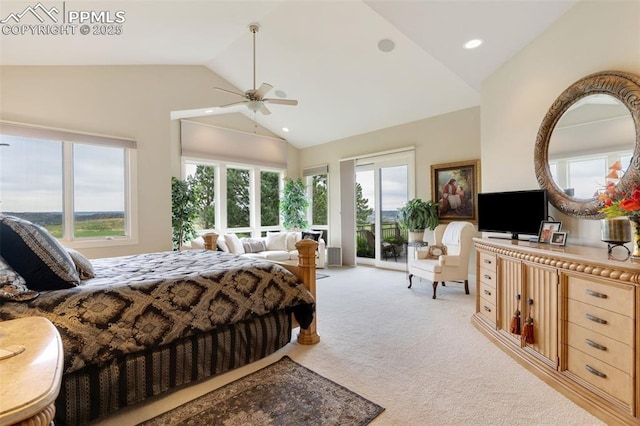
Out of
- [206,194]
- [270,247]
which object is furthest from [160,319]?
Result: [206,194]

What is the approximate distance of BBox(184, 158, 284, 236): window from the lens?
6.32m

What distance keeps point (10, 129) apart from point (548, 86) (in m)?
5.88

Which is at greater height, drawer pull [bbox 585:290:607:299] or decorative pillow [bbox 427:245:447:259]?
drawer pull [bbox 585:290:607:299]

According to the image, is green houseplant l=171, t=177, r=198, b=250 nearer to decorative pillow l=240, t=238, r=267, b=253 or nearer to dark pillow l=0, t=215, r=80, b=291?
decorative pillow l=240, t=238, r=267, b=253

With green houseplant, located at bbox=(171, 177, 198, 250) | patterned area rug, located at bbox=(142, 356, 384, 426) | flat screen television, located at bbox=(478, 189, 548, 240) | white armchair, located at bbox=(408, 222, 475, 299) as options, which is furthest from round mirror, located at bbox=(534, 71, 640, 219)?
green houseplant, located at bbox=(171, 177, 198, 250)

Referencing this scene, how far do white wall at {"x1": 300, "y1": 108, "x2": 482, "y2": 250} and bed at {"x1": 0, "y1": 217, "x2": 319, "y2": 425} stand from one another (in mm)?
3566

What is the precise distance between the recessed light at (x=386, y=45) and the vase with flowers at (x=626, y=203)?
9.85 ft

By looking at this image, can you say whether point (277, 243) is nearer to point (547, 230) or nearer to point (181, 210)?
point (181, 210)

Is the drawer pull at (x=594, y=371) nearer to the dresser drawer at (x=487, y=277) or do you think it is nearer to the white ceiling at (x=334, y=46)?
the dresser drawer at (x=487, y=277)

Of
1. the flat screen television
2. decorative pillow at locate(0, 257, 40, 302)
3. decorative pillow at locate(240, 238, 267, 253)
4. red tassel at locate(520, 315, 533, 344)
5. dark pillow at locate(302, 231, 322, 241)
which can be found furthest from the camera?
dark pillow at locate(302, 231, 322, 241)

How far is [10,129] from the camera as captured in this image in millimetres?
3758

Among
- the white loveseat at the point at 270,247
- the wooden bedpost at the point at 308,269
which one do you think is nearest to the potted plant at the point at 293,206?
the white loveseat at the point at 270,247

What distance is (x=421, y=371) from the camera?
2.32 meters

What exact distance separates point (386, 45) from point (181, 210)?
13.7ft
